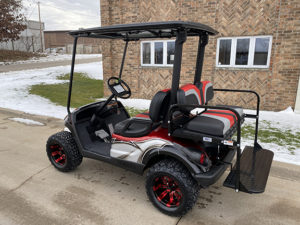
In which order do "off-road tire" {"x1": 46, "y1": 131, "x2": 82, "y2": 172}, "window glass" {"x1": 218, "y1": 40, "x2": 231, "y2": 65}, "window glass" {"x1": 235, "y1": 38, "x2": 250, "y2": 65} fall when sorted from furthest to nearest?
"window glass" {"x1": 218, "y1": 40, "x2": 231, "y2": 65} → "window glass" {"x1": 235, "y1": 38, "x2": 250, "y2": 65} → "off-road tire" {"x1": 46, "y1": 131, "x2": 82, "y2": 172}

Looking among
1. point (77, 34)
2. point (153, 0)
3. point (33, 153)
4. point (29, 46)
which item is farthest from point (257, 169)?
point (29, 46)

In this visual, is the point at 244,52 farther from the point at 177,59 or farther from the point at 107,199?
the point at 107,199

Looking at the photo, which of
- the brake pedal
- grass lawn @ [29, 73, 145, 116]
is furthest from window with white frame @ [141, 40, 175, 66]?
the brake pedal

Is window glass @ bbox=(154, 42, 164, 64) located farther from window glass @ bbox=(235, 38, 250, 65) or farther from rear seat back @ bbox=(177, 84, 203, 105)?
rear seat back @ bbox=(177, 84, 203, 105)

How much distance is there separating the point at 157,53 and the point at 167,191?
6.44m

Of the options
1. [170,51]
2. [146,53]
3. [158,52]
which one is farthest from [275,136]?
[146,53]

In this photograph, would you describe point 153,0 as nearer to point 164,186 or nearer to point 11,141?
point 11,141

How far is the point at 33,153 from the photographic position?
4316 millimetres

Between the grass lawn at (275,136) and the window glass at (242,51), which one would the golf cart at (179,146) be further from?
the window glass at (242,51)

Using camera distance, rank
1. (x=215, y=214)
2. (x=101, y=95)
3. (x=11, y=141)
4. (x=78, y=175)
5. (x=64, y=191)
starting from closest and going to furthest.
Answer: (x=215, y=214) → (x=64, y=191) → (x=78, y=175) → (x=11, y=141) → (x=101, y=95)

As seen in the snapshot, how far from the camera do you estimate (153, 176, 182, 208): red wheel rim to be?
264 centimetres

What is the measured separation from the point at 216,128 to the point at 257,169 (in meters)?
0.89

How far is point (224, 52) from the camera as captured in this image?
7.39 metres

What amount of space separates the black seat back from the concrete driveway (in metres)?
1.07
